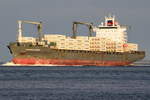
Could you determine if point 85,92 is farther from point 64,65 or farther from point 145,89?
point 64,65

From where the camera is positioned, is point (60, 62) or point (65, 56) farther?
point (65, 56)

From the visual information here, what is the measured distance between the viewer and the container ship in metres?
171

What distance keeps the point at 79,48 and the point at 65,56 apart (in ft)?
35.6

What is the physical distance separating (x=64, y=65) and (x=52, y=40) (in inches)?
403

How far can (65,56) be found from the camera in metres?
174

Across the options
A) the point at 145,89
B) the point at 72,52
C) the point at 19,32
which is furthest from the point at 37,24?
the point at 145,89

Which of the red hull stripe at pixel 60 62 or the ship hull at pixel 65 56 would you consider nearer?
the ship hull at pixel 65 56

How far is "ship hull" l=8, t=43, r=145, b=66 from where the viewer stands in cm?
17012

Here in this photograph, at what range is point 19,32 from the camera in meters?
189

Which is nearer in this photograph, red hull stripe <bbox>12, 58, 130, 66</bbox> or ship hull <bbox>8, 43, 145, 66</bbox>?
ship hull <bbox>8, 43, 145, 66</bbox>

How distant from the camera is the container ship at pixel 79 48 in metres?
171

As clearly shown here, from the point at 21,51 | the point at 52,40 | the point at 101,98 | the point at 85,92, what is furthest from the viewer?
the point at 52,40

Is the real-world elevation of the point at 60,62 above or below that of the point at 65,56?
below

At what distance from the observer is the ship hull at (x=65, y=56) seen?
170125 mm
